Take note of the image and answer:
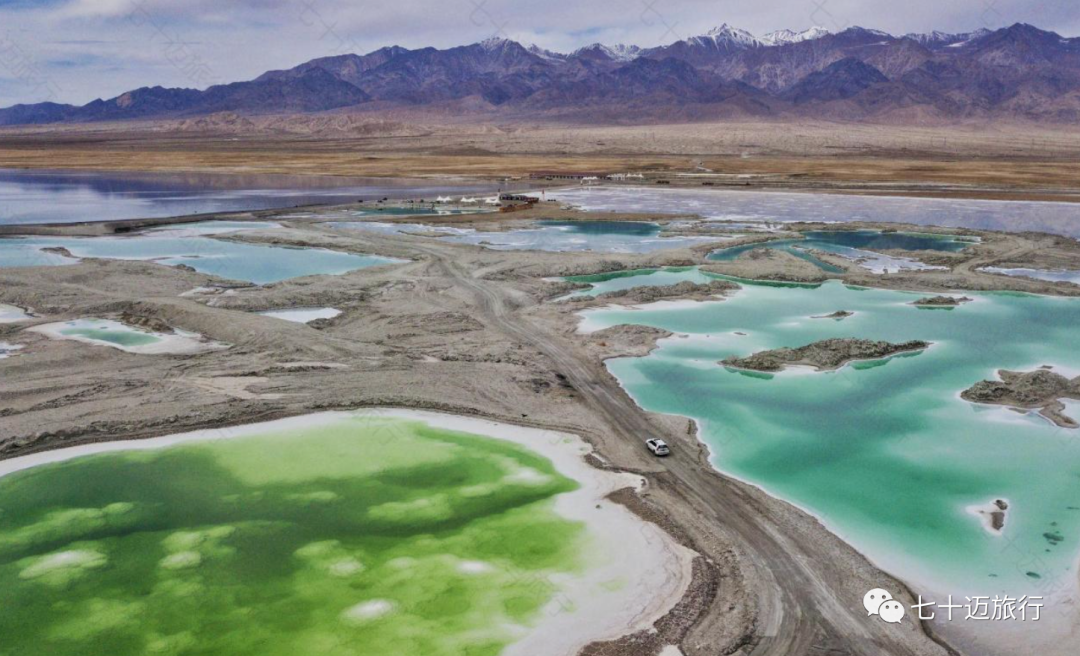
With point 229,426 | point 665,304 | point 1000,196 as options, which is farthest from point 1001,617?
point 1000,196

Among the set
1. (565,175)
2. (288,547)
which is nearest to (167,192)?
(565,175)

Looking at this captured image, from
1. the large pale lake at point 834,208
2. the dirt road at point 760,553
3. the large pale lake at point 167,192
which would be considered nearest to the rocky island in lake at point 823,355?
the dirt road at point 760,553

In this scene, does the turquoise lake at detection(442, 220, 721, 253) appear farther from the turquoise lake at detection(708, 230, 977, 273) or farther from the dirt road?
the dirt road

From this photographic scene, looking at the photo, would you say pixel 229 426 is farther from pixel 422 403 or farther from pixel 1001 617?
pixel 1001 617

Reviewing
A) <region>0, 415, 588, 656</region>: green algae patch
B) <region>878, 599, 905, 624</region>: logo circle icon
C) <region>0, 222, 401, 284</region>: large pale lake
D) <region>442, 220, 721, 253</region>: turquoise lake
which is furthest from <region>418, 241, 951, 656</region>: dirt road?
<region>442, 220, 721, 253</region>: turquoise lake

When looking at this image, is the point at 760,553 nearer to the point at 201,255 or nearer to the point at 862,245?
the point at 201,255

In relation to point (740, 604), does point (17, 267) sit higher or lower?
higher

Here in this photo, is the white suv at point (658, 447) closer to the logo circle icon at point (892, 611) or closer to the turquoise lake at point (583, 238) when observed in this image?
the logo circle icon at point (892, 611)
